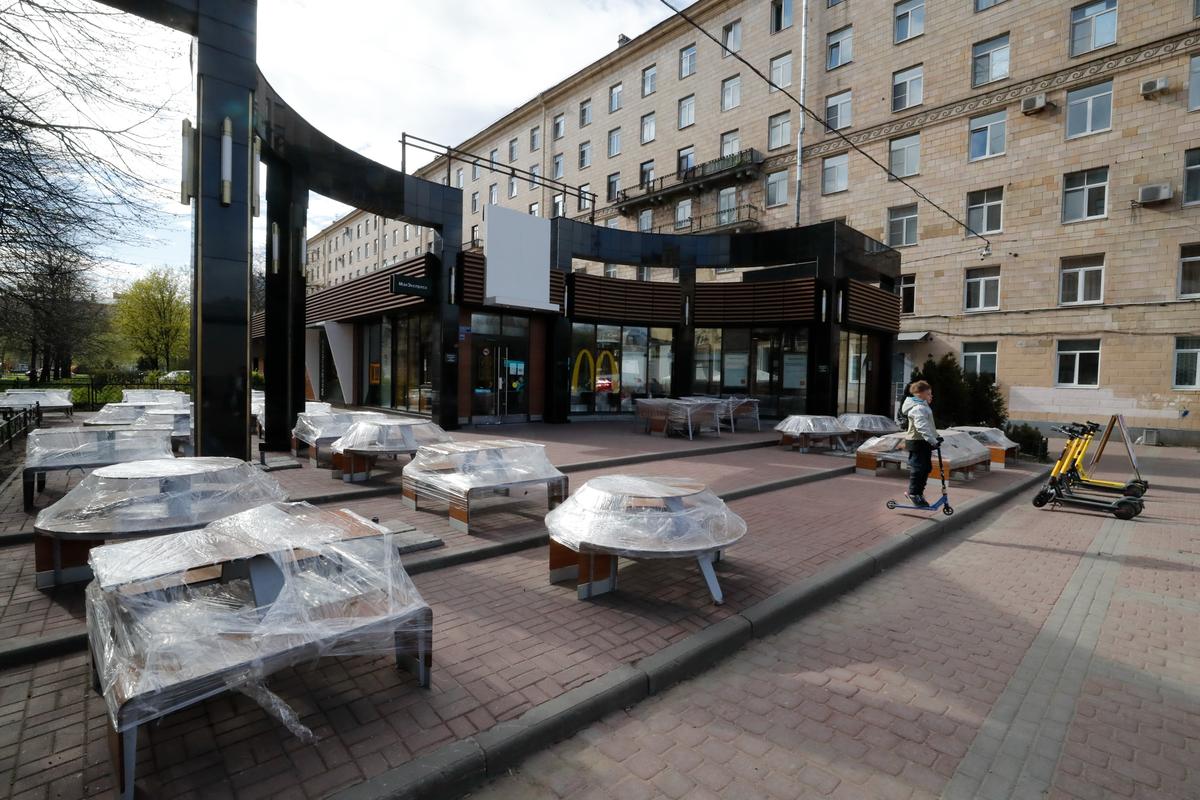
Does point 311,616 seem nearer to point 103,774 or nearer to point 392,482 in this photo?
point 103,774

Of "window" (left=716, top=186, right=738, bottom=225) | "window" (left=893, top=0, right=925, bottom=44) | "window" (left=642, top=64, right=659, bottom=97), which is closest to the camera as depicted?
"window" (left=893, top=0, right=925, bottom=44)

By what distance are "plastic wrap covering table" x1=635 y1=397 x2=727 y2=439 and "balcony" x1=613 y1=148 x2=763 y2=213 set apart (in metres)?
18.3

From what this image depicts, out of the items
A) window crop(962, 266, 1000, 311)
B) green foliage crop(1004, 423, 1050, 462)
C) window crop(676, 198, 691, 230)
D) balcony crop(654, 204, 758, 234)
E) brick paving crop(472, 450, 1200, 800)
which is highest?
window crop(676, 198, 691, 230)

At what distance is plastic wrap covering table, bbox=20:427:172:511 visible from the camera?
22.2ft

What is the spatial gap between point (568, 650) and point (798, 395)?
17207 millimetres

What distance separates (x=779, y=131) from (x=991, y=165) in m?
9.71

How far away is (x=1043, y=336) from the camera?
22.9 m

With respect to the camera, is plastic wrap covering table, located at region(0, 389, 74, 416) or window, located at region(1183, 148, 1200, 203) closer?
plastic wrap covering table, located at region(0, 389, 74, 416)

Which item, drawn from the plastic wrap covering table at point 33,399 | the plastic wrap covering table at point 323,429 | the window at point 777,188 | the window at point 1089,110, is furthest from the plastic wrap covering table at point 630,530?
the window at point 777,188

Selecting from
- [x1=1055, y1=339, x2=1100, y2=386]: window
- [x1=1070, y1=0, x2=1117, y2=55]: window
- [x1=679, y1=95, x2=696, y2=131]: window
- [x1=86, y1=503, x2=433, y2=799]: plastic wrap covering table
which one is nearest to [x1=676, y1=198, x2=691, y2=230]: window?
[x1=679, y1=95, x2=696, y2=131]: window

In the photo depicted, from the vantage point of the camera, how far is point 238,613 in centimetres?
295

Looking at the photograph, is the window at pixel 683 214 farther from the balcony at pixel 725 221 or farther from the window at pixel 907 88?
the window at pixel 907 88

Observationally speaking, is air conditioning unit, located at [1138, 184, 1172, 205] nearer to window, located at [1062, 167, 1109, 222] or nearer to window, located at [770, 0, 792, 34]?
window, located at [1062, 167, 1109, 222]

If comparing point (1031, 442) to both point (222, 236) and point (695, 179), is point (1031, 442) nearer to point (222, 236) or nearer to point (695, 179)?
point (222, 236)
